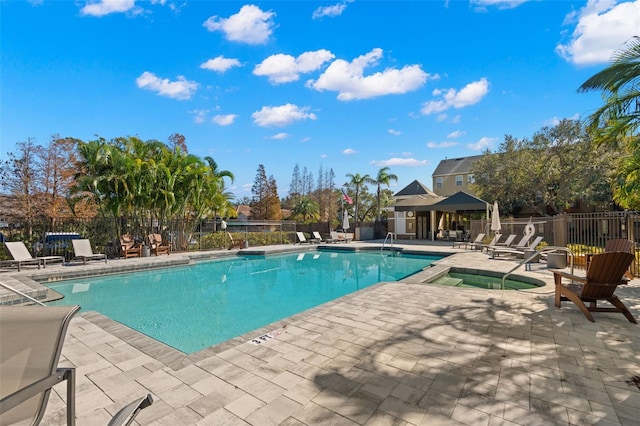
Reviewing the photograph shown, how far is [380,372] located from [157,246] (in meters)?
12.5

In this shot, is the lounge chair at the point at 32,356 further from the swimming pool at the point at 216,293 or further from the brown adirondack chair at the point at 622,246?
the brown adirondack chair at the point at 622,246

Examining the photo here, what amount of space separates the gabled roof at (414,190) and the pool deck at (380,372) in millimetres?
26053

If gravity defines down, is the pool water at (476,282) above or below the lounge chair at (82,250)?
below

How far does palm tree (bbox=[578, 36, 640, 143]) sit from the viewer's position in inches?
231

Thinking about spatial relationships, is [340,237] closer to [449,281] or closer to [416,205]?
[416,205]

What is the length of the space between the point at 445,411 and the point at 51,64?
14.9 meters

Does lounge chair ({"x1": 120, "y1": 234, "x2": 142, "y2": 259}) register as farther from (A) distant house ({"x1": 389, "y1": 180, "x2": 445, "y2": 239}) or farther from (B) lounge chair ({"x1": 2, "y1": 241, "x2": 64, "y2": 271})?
(A) distant house ({"x1": 389, "y1": 180, "x2": 445, "y2": 239})

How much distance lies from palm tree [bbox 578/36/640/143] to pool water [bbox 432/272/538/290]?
389cm

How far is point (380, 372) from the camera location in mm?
2871

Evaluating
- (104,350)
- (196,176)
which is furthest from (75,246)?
(104,350)

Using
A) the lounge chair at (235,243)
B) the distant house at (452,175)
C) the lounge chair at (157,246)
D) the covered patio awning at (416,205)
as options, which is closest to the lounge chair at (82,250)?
the lounge chair at (157,246)

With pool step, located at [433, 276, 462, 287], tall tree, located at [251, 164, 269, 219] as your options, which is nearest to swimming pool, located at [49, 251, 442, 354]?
pool step, located at [433, 276, 462, 287]

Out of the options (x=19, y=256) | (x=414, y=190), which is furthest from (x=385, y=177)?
(x=19, y=256)

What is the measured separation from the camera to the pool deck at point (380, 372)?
7.42ft
